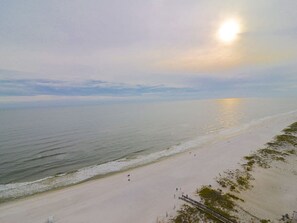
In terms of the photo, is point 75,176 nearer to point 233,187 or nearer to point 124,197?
point 124,197

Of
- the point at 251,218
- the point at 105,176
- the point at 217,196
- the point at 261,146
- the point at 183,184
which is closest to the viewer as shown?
the point at 251,218

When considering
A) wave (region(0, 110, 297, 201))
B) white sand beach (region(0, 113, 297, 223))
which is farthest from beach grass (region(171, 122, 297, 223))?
wave (region(0, 110, 297, 201))

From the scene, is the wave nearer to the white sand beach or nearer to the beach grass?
the white sand beach

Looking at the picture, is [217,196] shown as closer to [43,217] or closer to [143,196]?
[143,196]

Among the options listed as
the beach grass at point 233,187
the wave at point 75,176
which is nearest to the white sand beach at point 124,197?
the beach grass at point 233,187

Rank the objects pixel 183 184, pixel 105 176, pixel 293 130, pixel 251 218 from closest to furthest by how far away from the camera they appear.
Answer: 1. pixel 251 218
2. pixel 183 184
3. pixel 105 176
4. pixel 293 130

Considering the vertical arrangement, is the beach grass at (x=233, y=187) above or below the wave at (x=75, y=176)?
above

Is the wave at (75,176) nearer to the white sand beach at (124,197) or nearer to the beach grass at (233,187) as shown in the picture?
the white sand beach at (124,197)

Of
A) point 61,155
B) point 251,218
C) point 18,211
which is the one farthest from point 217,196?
point 61,155
